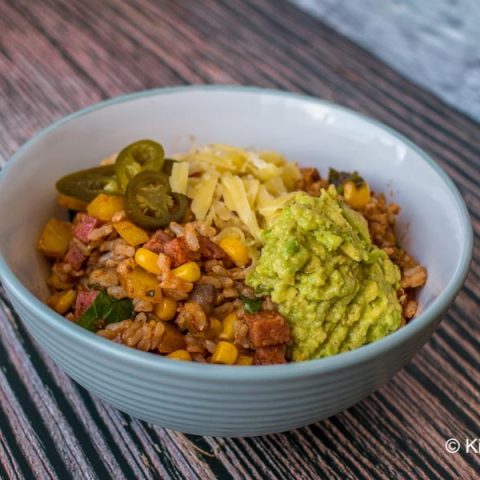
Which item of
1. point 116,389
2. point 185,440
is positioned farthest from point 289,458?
point 116,389

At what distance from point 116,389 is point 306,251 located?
27.3 inches

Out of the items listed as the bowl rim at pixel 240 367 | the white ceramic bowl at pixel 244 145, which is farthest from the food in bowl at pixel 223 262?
the bowl rim at pixel 240 367

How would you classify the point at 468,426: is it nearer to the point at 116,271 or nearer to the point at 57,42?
the point at 116,271

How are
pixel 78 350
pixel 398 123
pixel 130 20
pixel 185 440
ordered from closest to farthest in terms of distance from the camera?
1. pixel 78 350
2. pixel 185 440
3. pixel 398 123
4. pixel 130 20

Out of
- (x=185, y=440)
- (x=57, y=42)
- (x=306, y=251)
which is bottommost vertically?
(x=57, y=42)

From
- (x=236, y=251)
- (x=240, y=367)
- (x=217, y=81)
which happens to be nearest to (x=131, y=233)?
(x=236, y=251)

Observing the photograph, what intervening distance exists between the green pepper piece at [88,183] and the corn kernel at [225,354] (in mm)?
805

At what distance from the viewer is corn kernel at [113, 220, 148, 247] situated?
7.70ft

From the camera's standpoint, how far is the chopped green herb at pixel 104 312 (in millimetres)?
2158

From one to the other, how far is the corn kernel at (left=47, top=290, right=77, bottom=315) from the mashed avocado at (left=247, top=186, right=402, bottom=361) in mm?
648

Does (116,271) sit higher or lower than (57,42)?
higher

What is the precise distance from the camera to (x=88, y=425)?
2.23 metres

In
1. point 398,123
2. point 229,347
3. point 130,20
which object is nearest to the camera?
point 229,347

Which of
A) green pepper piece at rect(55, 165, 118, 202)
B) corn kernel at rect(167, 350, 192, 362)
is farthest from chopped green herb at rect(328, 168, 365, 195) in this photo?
corn kernel at rect(167, 350, 192, 362)
